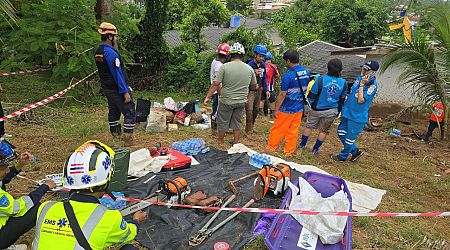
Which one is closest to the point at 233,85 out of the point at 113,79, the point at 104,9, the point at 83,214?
the point at 113,79

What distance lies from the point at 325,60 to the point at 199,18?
28.0 ft

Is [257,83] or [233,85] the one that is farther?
[257,83]

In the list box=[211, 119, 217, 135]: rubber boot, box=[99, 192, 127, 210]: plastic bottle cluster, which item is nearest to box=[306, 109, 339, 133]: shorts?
box=[211, 119, 217, 135]: rubber boot

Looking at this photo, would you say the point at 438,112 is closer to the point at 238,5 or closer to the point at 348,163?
the point at 348,163

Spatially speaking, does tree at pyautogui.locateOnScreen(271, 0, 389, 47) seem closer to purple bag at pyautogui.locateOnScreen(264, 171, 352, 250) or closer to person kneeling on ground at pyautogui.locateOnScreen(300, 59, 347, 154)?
person kneeling on ground at pyautogui.locateOnScreen(300, 59, 347, 154)

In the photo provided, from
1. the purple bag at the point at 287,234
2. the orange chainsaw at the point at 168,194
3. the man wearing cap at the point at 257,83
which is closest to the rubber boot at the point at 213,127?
the man wearing cap at the point at 257,83

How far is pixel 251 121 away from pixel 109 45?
3.24 m

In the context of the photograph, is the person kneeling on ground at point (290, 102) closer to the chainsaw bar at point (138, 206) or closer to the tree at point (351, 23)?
the chainsaw bar at point (138, 206)

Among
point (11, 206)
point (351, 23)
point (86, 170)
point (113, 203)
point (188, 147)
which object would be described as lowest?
point (188, 147)

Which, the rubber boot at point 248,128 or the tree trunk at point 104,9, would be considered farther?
the tree trunk at point 104,9

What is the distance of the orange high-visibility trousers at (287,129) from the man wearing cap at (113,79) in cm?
243

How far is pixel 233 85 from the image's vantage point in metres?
5.86

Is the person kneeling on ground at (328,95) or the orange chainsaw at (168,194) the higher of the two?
the person kneeling on ground at (328,95)

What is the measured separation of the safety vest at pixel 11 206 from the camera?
8.80 ft
